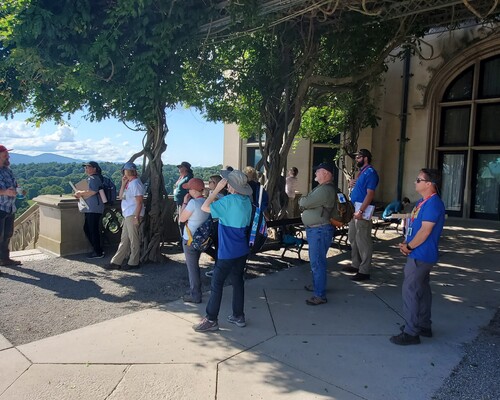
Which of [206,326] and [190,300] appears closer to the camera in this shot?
[206,326]

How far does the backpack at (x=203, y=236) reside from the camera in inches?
173

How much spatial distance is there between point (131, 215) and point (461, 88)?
12053 mm

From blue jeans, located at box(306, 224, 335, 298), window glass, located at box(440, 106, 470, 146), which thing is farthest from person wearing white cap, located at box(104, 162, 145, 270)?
window glass, located at box(440, 106, 470, 146)

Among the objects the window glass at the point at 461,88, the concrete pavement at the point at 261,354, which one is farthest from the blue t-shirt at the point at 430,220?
the window glass at the point at 461,88

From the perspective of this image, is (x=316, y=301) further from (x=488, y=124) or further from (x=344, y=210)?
(x=488, y=124)

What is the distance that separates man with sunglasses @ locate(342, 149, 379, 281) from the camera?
18.0 ft

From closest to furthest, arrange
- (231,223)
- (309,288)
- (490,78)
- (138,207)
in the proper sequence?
1. (231,223)
2. (309,288)
3. (138,207)
4. (490,78)

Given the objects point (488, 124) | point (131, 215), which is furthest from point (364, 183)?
point (488, 124)

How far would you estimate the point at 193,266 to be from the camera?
4.58 metres

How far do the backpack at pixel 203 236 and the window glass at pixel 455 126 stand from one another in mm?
11900

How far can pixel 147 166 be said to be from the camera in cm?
700

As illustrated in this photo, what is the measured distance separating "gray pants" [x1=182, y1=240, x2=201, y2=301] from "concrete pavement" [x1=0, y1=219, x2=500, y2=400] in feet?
0.58

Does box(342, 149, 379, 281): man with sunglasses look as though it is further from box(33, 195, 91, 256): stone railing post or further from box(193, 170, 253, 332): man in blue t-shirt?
box(33, 195, 91, 256): stone railing post

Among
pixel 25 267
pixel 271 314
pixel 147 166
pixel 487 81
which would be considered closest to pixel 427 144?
pixel 487 81
